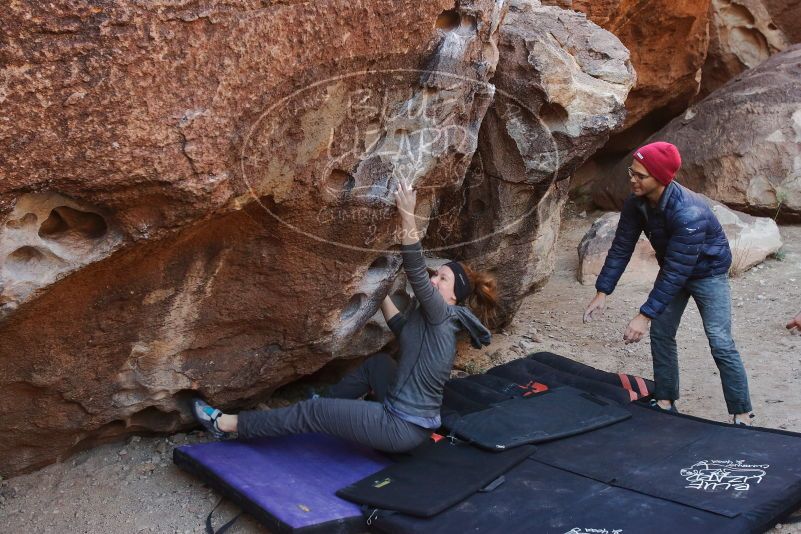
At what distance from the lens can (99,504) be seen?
3.63 meters

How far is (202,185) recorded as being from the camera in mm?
2869

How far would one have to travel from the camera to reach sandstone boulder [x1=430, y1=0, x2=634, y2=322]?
4.46 metres

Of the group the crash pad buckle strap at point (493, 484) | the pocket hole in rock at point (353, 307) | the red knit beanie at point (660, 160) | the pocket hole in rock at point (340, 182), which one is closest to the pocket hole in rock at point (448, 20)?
the pocket hole in rock at point (340, 182)

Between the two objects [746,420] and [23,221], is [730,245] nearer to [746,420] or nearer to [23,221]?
[746,420]

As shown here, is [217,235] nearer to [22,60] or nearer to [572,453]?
[22,60]

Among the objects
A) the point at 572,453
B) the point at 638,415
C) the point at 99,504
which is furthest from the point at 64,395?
the point at 638,415

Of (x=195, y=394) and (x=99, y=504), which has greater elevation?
(x=195, y=394)

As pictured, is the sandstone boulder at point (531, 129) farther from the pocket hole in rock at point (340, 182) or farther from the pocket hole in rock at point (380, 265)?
the pocket hole in rock at point (340, 182)

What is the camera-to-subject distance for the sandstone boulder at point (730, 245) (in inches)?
252

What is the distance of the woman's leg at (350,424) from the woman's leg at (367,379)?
0.39m

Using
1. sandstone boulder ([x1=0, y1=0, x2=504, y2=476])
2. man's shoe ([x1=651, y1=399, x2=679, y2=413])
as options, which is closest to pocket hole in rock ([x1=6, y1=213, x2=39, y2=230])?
sandstone boulder ([x1=0, y1=0, x2=504, y2=476])

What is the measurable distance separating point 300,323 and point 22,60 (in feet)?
6.01

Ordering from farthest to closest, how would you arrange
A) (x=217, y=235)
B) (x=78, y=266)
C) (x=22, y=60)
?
1. (x=217, y=235)
2. (x=78, y=266)
3. (x=22, y=60)

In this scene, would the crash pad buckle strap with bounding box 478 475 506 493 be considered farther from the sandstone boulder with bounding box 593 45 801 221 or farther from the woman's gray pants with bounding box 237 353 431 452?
the sandstone boulder with bounding box 593 45 801 221
